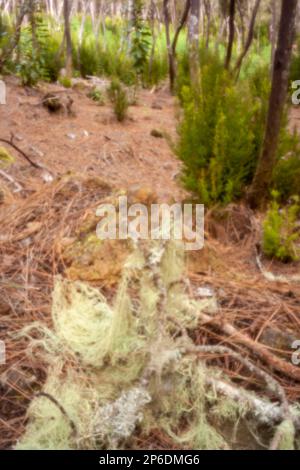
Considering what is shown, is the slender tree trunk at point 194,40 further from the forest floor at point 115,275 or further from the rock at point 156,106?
the forest floor at point 115,275

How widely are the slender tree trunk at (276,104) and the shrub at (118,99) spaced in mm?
3429

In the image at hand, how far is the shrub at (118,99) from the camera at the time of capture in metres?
6.19

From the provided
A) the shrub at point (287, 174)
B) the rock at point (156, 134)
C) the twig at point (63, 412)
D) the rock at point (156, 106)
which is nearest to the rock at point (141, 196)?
the twig at point (63, 412)

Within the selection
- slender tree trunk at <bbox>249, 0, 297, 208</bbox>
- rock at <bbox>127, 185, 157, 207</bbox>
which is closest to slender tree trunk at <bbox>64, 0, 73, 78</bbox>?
slender tree trunk at <bbox>249, 0, 297, 208</bbox>

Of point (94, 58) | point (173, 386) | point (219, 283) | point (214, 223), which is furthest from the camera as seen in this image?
point (94, 58)

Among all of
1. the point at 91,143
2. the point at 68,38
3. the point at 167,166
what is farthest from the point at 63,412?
the point at 68,38

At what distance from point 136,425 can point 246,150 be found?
87.1 inches

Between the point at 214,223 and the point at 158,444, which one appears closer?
the point at 158,444

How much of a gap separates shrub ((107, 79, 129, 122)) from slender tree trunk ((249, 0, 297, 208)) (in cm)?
343

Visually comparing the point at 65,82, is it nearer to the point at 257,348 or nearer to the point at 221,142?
the point at 221,142

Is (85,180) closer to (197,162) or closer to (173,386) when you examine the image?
(197,162)

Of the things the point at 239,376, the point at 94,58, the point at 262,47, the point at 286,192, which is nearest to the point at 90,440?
the point at 239,376

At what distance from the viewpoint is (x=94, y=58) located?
405 inches

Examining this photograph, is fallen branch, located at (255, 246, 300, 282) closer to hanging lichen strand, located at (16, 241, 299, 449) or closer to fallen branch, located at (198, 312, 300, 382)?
fallen branch, located at (198, 312, 300, 382)
